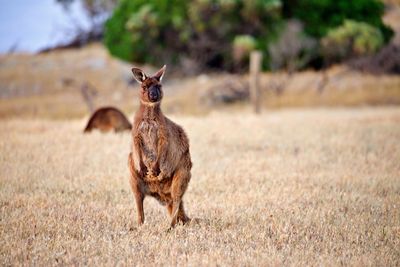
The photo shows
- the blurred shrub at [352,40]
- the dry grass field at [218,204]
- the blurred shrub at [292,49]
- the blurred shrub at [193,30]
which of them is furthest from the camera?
the blurred shrub at [193,30]

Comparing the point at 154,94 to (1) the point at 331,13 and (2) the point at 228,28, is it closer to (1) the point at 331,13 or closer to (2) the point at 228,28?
(2) the point at 228,28

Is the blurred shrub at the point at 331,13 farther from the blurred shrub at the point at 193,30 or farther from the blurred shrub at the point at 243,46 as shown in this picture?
the blurred shrub at the point at 243,46

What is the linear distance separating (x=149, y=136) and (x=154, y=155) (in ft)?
0.66

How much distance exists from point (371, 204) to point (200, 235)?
8.93 ft

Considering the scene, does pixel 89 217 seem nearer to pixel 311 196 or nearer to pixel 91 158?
pixel 311 196

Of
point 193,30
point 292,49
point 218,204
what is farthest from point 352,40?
point 218,204

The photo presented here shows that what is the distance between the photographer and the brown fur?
13961 millimetres

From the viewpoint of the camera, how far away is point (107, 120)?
14.0m

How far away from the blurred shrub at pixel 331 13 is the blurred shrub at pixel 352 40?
2.97 feet

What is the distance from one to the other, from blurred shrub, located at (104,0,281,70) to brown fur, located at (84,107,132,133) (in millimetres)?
16042

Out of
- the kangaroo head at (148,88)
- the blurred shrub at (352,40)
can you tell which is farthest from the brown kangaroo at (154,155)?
the blurred shrub at (352,40)

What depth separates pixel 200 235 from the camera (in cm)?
604

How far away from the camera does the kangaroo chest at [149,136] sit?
243 inches

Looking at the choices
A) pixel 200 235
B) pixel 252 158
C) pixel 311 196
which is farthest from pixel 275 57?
pixel 200 235
